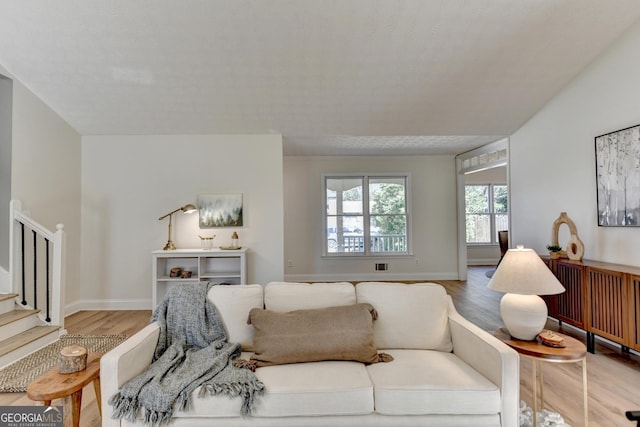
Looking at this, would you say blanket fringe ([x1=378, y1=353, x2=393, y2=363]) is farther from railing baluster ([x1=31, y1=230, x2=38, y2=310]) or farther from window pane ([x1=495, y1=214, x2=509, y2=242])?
window pane ([x1=495, y1=214, x2=509, y2=242])

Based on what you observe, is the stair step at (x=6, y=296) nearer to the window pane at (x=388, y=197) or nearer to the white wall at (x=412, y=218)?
the white wall at (x=412, y=218)

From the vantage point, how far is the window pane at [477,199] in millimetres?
8828

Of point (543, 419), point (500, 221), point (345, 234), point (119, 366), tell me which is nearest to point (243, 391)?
point (119, 366)

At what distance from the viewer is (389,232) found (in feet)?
22.4

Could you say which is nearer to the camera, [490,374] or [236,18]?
[490,374]

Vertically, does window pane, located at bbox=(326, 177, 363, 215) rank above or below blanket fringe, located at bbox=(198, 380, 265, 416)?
above

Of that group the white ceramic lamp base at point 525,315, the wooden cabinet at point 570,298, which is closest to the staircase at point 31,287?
the white ceramic lamp base at point 525,315

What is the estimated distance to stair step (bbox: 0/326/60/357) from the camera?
119 inches

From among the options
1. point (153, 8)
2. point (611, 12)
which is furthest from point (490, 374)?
point (153, 8)

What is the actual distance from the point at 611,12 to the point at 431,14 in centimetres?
159

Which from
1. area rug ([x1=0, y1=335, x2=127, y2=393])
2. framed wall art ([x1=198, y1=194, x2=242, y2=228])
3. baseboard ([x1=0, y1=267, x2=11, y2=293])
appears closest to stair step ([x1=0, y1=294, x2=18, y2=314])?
baseboard ([x1=0, y1=267, x2=11, y2=293])

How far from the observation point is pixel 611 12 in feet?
9.93

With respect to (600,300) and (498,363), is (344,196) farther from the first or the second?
(498,363)

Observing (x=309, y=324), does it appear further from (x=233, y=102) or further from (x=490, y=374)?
(x=233, y=102)
